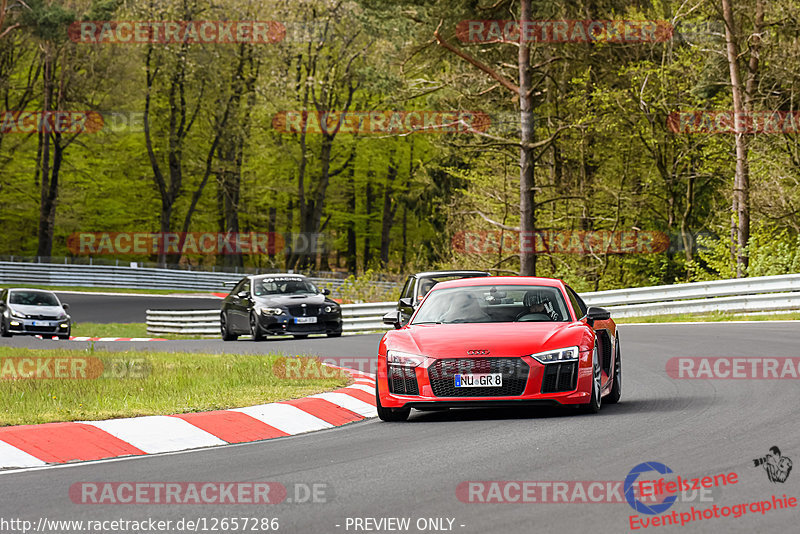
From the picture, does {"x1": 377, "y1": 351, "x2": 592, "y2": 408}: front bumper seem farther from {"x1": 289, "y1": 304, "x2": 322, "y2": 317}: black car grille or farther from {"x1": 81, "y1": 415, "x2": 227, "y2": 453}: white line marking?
{"x1": 289, "y1": 304, "x2": 322, "y2": 317}: black car grille

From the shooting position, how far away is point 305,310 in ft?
88.6

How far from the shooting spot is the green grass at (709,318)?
25.0 m

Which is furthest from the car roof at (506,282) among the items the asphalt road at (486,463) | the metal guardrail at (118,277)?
the metal guardrail at (118,277)

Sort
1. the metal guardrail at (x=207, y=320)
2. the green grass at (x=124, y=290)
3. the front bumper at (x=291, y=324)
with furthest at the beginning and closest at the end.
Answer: the green grass at (x=124, y=290) < the metal guardrail at (x=207, y=320) < the front bumper at (x=291, y=324)

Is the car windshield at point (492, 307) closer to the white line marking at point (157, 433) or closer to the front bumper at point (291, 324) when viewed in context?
the white line marking at point (157, 433)

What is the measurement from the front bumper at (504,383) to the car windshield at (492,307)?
1.08m

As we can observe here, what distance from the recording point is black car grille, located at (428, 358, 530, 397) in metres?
10.2

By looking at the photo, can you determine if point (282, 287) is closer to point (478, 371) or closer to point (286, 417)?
point (286, 417)

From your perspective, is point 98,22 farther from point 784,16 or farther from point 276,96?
point 784,16

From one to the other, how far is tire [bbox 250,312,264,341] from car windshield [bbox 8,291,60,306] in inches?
386

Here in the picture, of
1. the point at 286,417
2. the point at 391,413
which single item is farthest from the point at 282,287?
the point at 391,413

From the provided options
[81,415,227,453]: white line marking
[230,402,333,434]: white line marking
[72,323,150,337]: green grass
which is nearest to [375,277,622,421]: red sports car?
[230,402,333,434]: white line marking

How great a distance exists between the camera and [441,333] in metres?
10.8

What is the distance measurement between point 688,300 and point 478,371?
18.5 metres
